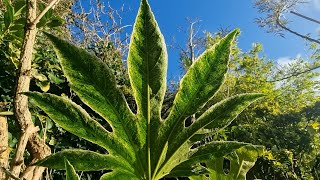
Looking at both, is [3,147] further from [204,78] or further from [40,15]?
[204,78]

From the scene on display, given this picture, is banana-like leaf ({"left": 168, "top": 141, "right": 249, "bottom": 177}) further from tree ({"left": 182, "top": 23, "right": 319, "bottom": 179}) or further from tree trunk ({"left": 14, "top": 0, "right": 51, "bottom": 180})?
tree ({"left": 182, "top": 23, "right": 319, "bottom": 179})

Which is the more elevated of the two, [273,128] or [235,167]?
[273,128]

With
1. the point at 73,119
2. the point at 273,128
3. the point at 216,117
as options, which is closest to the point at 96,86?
the point at 73,119

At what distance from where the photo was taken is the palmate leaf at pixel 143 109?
458 mm

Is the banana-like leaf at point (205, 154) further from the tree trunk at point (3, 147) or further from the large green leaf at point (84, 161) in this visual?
the tree trunk at point (3, 147)

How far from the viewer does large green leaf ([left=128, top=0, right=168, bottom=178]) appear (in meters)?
0.47

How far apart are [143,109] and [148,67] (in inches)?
2.1

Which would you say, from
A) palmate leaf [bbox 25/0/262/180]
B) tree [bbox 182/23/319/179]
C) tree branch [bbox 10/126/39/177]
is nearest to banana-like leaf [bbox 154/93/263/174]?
palmate leaf [bbox 25/0/262/180]

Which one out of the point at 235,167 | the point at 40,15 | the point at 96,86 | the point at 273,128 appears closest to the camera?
the point at 96,86

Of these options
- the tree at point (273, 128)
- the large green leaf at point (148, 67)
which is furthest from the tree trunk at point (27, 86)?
the tree at point (273, 128)

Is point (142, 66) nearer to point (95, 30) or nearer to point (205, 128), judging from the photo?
point (205, 128)

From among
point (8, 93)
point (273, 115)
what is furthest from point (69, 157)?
point (273, 115)

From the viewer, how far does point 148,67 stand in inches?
18.8

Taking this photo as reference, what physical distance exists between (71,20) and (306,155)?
5.69m
